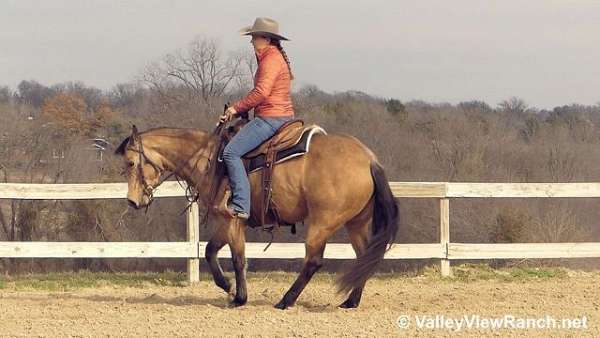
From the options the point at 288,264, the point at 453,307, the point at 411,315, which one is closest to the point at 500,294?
the point at 453,307

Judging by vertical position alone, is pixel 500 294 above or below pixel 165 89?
below

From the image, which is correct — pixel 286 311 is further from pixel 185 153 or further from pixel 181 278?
pixel 181 278

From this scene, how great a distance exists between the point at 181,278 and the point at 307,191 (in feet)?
12.7

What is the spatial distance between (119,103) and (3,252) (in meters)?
30.9

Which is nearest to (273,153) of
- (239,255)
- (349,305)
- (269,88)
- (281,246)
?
(269,88)

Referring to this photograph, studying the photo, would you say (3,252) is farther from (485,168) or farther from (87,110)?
(87,110)

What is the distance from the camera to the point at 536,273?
1115 centimetres

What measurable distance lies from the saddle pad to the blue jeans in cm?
13

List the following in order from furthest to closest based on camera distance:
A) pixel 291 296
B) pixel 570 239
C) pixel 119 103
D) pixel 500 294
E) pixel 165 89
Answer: pixel 119 103 → pixel 165 89 → pixel 570 239 → pixel 500 294 → pixel 291 296

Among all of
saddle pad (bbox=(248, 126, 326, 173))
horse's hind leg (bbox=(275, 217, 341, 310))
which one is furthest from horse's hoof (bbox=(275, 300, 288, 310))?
saddle pad (bbox=(248, 126, 326, 173))

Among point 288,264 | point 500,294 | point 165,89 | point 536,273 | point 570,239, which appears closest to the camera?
point 500,294

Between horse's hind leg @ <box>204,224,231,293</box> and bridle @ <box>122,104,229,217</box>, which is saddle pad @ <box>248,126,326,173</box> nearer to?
bridle @ <box>122,104,229,217</box>

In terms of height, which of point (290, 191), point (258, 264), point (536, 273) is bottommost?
point (258, 264)

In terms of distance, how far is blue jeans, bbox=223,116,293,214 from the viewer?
7590 millimetres
